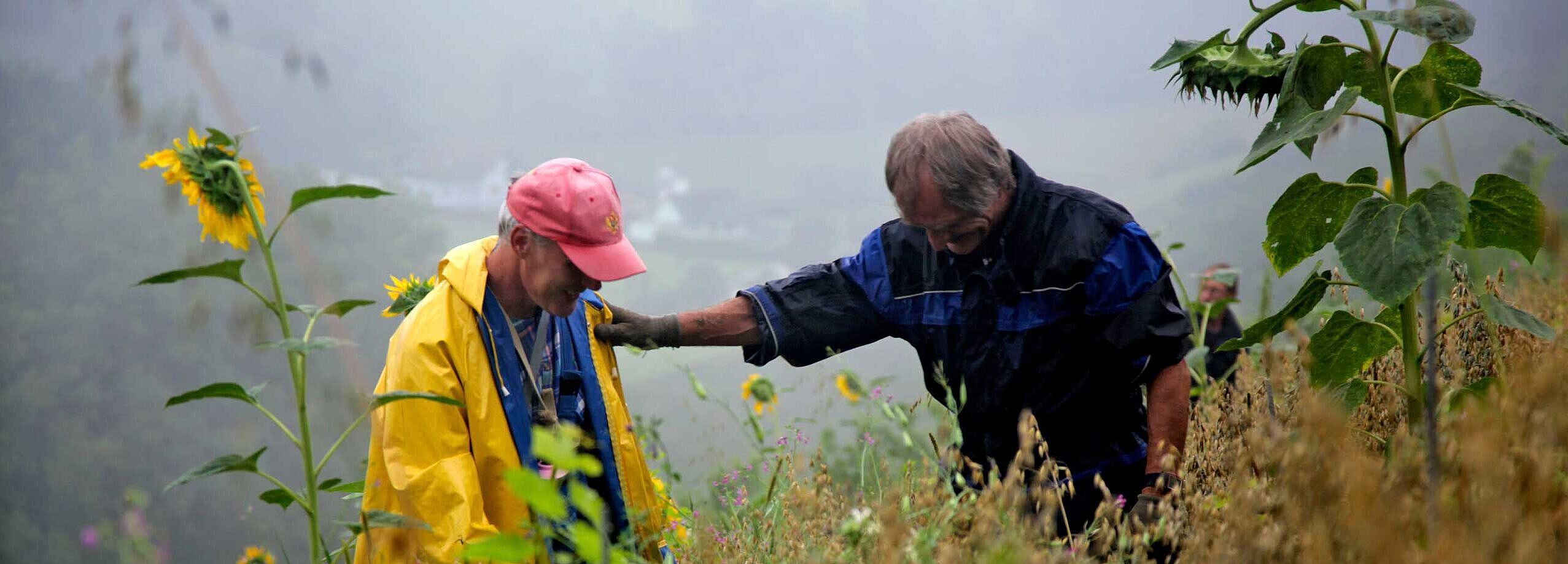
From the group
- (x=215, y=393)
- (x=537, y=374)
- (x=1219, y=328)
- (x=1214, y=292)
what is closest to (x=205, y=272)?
(x=215, y=393)

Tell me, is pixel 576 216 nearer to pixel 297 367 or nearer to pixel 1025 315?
pixel 297 367

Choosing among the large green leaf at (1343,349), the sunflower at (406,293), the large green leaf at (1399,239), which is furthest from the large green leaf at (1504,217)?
the sunflower at (406,293)

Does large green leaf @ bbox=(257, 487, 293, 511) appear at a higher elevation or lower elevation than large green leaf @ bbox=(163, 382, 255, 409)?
lower

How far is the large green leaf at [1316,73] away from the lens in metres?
1.74

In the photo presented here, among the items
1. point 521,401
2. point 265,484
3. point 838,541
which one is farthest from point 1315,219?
point 265,484

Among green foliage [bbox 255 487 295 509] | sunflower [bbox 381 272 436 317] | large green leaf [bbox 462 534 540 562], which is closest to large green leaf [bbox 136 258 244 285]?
green foliage [bbox 255 487 295 509]

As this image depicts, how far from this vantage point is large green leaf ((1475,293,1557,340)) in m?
1.58

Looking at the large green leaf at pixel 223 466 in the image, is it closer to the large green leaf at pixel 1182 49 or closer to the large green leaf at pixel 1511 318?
the large green leaf at pixel 1182 49

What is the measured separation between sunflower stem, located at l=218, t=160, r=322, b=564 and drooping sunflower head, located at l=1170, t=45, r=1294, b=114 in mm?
1522

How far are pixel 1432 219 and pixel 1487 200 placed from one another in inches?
9.4

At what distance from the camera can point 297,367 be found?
1306mm

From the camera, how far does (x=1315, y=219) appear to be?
1803 millimetres

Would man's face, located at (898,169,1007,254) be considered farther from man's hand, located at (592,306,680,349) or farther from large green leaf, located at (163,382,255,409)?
large green leaf, located at (163,382,255,409)

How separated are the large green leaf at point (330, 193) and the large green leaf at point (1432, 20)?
1.50 metres
